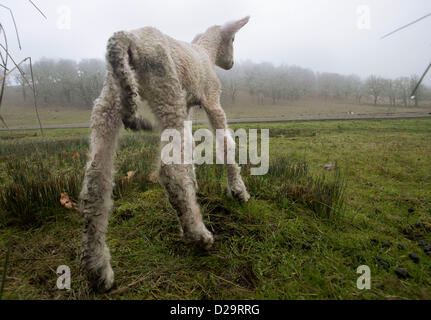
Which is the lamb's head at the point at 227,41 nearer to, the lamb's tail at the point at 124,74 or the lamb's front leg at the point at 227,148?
the lamb's front leg at the point at 227,148

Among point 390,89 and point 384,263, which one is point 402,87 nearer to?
point 390,89

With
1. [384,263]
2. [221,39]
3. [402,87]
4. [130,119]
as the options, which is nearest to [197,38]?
[221,39]

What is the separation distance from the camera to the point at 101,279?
65.5 inches

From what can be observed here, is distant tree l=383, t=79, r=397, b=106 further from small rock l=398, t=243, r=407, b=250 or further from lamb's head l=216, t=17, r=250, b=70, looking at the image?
small rock l=398, t=243, r=407, b=250

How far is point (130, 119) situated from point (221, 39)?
2680 mm

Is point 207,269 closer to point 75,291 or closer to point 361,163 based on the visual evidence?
point 75,291

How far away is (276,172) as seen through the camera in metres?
4.09

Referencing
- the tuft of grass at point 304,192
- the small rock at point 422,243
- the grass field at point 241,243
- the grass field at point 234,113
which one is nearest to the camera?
the grass field at point 241,243

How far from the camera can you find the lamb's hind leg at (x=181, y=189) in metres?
1.79

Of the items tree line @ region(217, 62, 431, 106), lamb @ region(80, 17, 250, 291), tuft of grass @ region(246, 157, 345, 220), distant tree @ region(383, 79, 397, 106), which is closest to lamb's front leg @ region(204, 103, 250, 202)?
tuft of grass @ region(246, 157, 345, 220)

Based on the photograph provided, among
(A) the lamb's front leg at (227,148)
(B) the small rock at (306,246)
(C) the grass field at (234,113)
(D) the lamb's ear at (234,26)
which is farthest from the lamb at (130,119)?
(D) the lamb's ear at (234,26)

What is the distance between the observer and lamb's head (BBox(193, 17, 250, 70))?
3.40 metres

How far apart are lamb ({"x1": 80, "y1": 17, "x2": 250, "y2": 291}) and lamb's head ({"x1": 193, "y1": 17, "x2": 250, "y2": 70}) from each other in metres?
1.36
